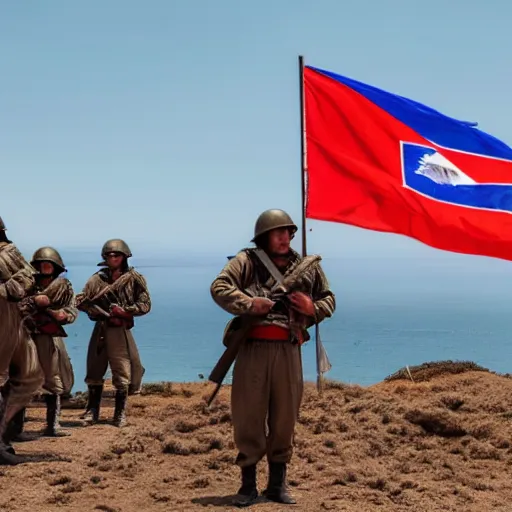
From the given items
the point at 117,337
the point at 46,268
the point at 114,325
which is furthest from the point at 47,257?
the point at 117,337

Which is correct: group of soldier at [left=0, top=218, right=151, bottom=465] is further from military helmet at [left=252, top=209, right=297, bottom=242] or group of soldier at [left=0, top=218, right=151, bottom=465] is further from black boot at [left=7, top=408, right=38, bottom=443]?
military helmet at [left=252, top=209, right=297, bottom=242]

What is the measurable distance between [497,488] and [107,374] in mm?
5377

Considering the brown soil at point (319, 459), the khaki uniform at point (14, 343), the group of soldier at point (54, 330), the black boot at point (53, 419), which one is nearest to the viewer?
the brown soil at point (319, 459)

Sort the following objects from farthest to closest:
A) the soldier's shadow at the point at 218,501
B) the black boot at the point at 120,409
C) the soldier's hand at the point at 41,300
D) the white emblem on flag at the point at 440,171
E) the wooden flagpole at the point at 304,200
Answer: the black boot at the point at 120,409
the white emblem on flag at the point at 440,171
the soldier's hand at the point at 41,300
the wooden flagpole at the point at 304,200
the soldier's shadow at the point at 218,501

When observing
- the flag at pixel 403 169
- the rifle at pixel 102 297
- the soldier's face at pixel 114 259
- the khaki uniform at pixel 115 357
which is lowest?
the khaki uniform at pixel 115 357

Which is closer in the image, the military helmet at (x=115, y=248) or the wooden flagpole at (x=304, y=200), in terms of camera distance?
the wooden flagpole at (x=304, y=200)

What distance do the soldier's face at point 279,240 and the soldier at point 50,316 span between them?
3.75m

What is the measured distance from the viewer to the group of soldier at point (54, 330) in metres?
7.82

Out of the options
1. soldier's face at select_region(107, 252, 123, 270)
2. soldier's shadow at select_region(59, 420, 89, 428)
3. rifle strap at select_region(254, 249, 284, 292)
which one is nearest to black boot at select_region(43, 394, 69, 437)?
soldier's shadow at select_region(59, 420, 89, 428)

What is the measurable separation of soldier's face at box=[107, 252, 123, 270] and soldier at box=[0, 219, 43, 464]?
2.73m

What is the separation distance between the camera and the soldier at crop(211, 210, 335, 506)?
6582mm

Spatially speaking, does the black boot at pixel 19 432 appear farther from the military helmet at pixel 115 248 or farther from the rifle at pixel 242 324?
the rifle at pixel 242 324

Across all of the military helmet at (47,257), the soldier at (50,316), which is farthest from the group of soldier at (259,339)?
the military helmet at (47,257)

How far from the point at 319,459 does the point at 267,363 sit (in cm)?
207
